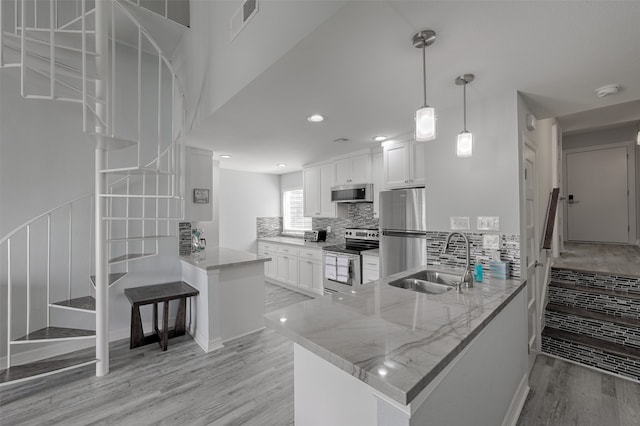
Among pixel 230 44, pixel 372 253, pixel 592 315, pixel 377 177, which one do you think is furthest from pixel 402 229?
pixel 230 44

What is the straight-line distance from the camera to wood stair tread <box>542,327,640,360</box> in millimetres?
2299

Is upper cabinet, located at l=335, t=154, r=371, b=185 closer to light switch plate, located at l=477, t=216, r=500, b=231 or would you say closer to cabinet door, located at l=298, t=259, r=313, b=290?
cabinet door, located at l=298, t=259, r=313, b=290

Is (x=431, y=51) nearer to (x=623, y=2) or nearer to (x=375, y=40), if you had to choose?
(x=375, y=40)

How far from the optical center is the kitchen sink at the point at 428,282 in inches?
78.1

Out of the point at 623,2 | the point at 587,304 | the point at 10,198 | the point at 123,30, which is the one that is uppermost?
the point at 123,30

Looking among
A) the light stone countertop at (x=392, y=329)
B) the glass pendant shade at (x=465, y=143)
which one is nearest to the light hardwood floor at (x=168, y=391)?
the light stone countertop at (x=392, y=329)

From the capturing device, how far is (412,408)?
0.83 meters

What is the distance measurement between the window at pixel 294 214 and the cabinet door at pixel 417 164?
2.98 metres

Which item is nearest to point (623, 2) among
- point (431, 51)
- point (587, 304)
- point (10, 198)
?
point (431, 51)

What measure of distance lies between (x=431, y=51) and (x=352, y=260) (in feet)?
9.41

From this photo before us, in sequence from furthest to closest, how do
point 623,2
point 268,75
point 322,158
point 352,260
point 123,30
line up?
point 322,158 → point 352,260 → point 123,30 → point 268,75 → point 623,2

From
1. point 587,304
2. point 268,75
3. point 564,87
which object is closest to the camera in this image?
point 268,75

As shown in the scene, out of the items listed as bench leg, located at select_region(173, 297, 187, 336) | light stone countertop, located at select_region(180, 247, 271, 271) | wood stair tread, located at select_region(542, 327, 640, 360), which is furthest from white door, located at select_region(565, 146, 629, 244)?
bench leg, located at select_region(173, 297, 187, 336)

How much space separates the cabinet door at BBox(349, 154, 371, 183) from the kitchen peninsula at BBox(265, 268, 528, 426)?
2.50m
